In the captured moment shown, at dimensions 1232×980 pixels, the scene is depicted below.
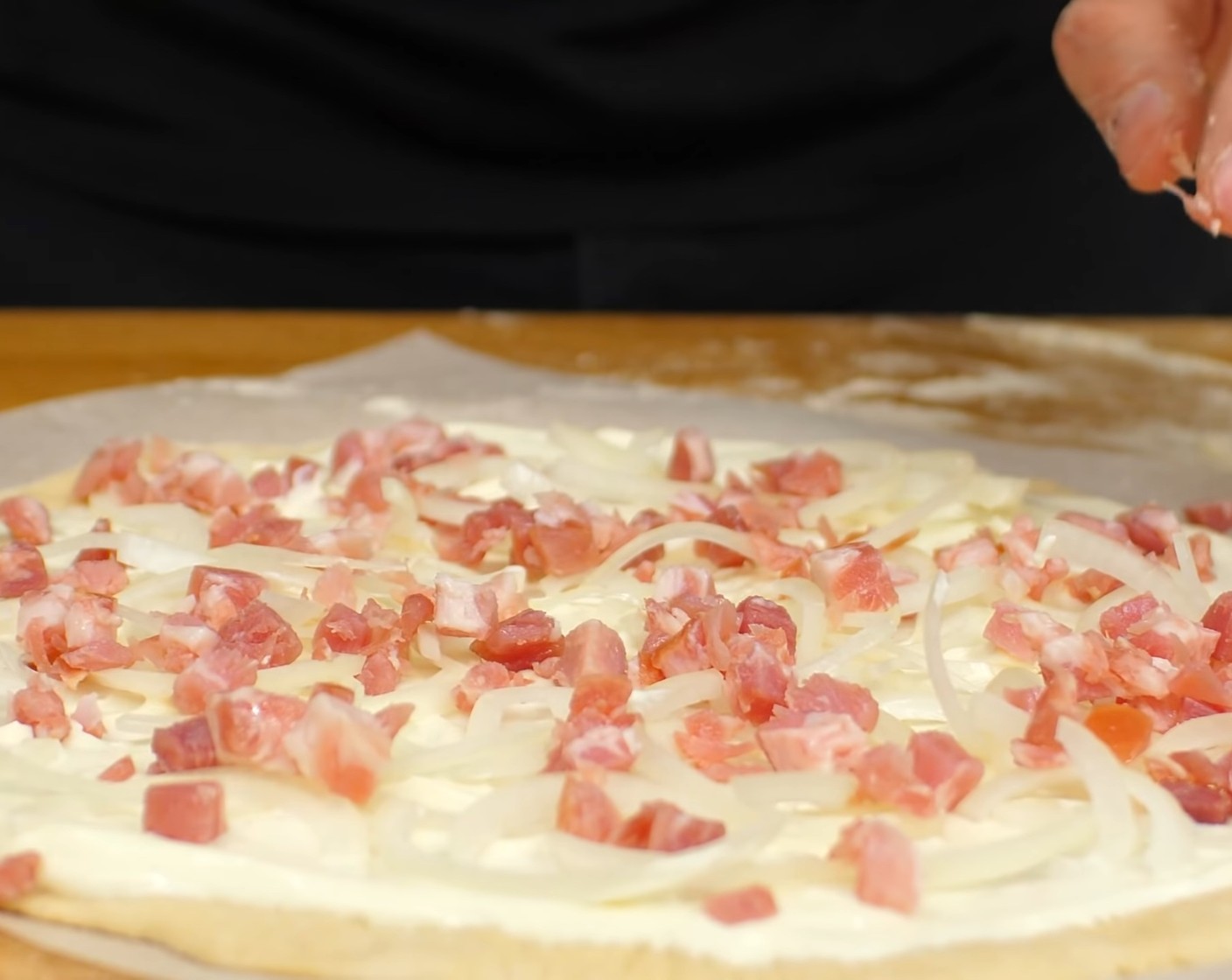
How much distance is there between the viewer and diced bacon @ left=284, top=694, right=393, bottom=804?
3.61 ft

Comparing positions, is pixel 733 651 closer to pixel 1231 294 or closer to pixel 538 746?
pixel 538 746

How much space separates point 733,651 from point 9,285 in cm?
200

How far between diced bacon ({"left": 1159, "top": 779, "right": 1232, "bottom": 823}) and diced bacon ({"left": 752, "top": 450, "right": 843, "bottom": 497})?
27.3 inches

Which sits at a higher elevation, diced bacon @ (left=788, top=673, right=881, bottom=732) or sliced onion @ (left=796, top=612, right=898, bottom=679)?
sliced onion @ (left=796, top=612, right=898, bottom=679)

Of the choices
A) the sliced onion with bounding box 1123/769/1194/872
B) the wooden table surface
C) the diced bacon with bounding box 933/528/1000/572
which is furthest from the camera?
the wooden table surface

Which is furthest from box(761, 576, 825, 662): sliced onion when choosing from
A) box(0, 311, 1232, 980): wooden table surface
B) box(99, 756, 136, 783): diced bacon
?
box(0, 311, 1232, 980): wooden table surface

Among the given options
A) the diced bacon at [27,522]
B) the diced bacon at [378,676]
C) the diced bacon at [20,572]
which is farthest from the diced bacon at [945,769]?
the diced bacon at [27,522]

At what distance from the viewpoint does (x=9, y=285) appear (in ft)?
9.00

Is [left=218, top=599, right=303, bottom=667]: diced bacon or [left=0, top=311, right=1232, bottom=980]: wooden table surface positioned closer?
[left=218, top=599, right=303, bottom=667]: diced bacon

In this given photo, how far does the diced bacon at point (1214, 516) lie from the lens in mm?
1764

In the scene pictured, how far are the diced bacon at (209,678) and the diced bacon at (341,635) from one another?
0.07 metres

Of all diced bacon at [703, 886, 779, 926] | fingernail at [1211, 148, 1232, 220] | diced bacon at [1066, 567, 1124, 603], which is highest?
fingernail at [1211, 148, 1232, 220]

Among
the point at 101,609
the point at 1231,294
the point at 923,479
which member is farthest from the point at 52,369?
the point at 1231,294

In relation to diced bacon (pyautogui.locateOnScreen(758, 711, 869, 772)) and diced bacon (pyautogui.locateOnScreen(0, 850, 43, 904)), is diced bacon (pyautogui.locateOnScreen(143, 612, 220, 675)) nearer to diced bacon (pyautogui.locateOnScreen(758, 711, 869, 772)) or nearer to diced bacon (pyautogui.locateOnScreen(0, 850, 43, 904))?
diced bacon (pyautogui.locateOnScreen(0, 850, 43, 904))
